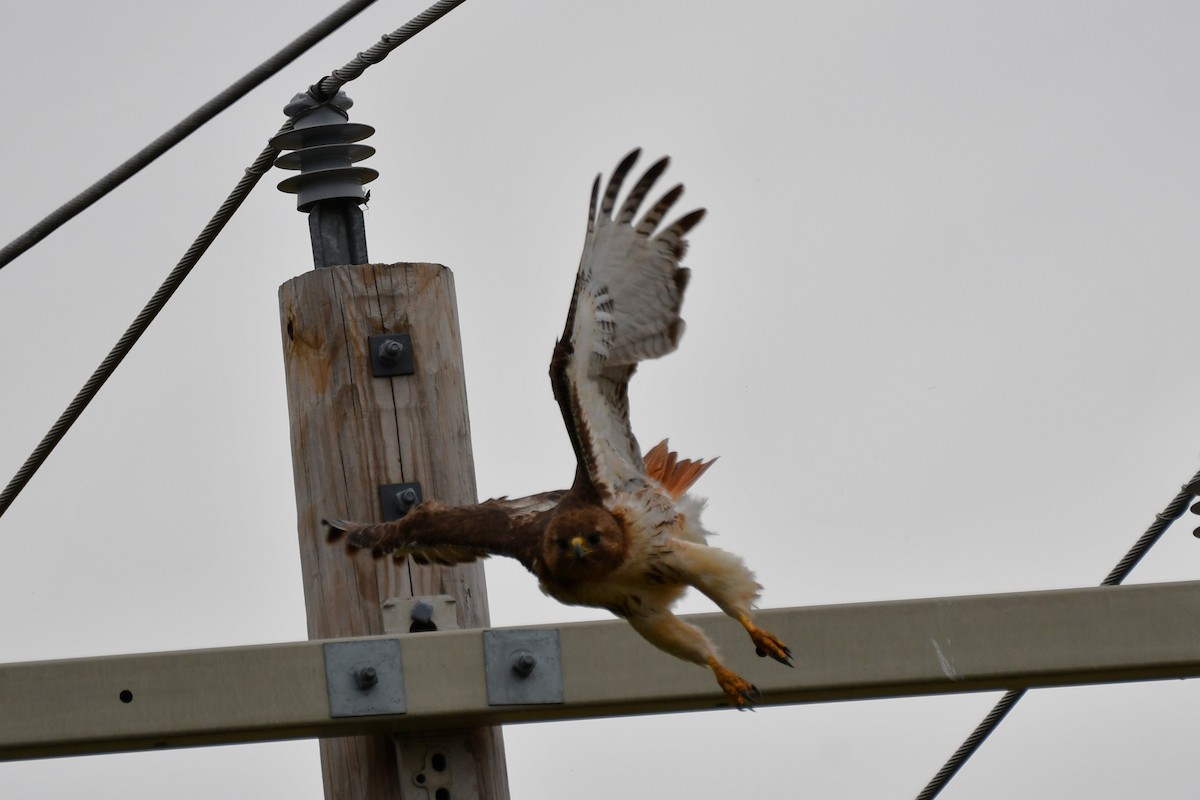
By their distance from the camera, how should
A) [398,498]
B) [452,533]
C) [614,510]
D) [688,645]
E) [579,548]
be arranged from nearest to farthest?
1. [688,645]
2. [579,548]
3. [614,510]
4. [452,533]
5. [398,498]

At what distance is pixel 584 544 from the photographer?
13.7 feet

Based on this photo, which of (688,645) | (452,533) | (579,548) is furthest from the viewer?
(452,533)

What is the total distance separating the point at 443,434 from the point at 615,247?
0.73m

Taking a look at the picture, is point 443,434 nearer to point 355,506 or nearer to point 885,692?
point 355,506

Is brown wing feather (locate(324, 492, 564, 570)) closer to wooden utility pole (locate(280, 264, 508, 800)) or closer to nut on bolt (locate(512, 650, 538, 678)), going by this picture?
wooden utility pole (locate(280, 264, 508, 800))

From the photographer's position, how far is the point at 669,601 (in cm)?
422

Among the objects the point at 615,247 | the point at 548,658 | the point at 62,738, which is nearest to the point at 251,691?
the point at 62,738

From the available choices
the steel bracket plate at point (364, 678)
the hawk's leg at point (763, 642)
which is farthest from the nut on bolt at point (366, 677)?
the hawk's leg at point (763, 642)

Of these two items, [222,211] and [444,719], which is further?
[222,211]

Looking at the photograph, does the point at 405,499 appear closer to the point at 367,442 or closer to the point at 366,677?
the point at 367,442

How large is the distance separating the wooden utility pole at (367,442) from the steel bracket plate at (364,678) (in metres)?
0.51

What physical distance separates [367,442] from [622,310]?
0.80 meters

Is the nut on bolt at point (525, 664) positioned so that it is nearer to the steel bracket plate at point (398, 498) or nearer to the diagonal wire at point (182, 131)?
the steel bracket plate at point (398, 498)

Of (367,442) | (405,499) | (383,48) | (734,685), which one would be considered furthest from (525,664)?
(383,48)
